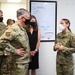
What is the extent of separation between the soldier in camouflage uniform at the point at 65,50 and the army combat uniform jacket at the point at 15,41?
2.93ft

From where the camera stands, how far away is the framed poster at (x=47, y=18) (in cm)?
426

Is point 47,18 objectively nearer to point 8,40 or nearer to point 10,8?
point 10,8

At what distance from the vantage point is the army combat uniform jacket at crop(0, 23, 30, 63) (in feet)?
8.44

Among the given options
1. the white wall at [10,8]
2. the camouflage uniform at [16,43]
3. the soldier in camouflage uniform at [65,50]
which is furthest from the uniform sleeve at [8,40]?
the white wall at [10,8]

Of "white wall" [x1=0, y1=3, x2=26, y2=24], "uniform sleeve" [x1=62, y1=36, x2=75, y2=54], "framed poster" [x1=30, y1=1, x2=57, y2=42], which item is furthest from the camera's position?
"framed poster" [x1=30, y1=1, x2=57, y2=42]

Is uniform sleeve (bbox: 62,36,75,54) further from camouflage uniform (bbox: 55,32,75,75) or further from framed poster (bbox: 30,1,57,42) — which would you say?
framed poster (bbox: 30,1,57,42)

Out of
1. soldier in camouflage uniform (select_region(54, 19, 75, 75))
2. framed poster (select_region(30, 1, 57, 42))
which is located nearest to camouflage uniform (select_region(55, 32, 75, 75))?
soldier in camouflage uniform (select_region(54, 19, 75, 75))

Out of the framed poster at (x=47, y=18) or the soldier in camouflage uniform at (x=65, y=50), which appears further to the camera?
the framed poster at (x=47, y=18)

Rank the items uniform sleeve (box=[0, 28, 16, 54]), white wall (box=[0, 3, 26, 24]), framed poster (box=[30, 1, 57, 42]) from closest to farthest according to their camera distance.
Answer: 1. uniform sleeve (box=[0, 28, 16, 54])
2. white wall (box=[0, 3, 26, 24])
3. framed poster (box=[30, 1, 57, 42])

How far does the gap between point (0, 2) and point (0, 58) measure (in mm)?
1515

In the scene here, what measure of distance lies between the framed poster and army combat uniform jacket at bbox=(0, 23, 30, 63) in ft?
5.34

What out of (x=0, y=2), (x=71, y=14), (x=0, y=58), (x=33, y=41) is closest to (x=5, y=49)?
(x=0, y=58)

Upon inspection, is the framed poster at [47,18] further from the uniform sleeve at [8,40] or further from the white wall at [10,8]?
the uniform sleeve at [8,40]

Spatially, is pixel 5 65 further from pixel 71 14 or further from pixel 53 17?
pixel 71 14
